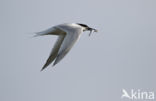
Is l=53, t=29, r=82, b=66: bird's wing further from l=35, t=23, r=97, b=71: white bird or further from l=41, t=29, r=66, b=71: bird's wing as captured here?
l=41, t=29, r=66, b=71: bird's wing

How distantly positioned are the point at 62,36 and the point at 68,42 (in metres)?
3.30

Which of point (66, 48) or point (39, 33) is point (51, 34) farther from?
point (66, 48)

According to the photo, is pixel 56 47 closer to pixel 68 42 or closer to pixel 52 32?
pixel 52 32

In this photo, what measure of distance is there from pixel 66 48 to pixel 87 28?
4.56m

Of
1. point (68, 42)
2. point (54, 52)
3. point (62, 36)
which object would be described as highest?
point (62, 36)

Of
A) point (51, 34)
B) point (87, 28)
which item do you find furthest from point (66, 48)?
point (87, 28)

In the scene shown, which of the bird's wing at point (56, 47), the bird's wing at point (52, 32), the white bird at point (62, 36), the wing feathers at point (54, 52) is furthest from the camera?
the bird's wing at point (52, 32)

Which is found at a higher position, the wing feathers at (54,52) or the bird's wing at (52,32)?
the bird's wing at (52,32)

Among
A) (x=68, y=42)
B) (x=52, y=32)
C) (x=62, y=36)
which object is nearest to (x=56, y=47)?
(x=62, y=36)

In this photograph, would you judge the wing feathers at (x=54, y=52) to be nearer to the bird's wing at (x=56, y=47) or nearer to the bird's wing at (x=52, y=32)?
the bird's wing at (x=56, y=47)

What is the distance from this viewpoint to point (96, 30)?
20.8 meters

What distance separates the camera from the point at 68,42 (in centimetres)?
1619

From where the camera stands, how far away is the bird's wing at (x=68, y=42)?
1565 centimetres

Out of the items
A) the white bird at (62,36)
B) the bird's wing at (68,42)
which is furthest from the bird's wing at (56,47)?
the bird's wing at (68,42)
